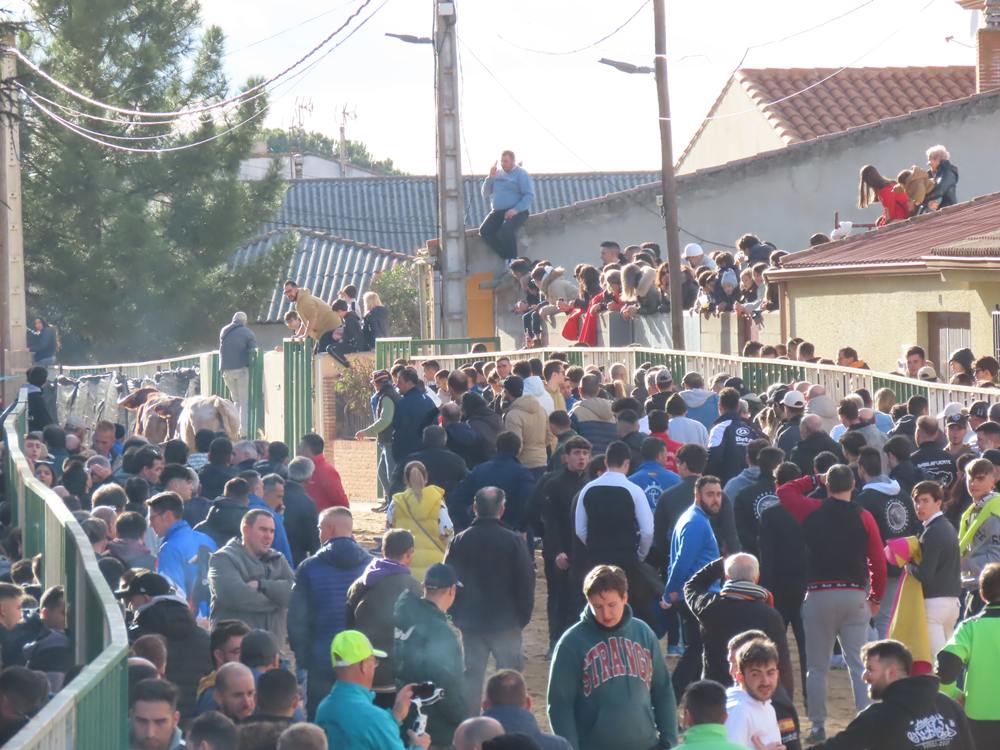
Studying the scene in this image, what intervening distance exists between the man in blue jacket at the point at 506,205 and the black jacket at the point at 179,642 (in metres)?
20.9

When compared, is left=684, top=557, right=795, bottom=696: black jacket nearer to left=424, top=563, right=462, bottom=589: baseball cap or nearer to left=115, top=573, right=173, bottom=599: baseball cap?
left=424, top=563, right=462, bottom=589: baseball cap

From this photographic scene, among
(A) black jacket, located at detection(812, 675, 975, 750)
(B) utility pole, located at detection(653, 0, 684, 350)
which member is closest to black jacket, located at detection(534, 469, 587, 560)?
(A) black jacket, located at detection(812, 675, 975, 750)

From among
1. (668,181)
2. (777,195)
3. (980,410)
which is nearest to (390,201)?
(777,195)

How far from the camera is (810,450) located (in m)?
12.7

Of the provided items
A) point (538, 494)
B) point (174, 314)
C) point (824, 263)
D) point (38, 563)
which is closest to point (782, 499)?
point (538, 494)

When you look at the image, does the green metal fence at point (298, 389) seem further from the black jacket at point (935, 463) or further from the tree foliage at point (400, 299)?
the tree foliage at point (400, 299)

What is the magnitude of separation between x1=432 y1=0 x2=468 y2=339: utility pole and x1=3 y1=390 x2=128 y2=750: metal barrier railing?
12124mm

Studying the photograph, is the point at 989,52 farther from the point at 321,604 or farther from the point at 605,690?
the point at 605,690

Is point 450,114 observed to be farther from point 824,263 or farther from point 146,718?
point 146,718

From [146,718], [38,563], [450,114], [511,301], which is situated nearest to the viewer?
[146,718]

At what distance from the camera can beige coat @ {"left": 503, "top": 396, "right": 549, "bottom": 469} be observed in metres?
15.7

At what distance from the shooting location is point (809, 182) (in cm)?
3180

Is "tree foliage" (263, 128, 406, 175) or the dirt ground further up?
"tree foliage" (263, 128, 406, 175)

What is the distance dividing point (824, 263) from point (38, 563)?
46.2ft
